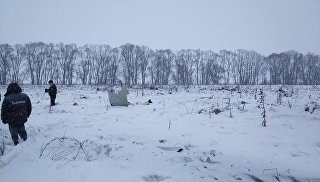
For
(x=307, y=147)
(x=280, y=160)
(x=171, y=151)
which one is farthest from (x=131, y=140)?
(x=307, y=147)

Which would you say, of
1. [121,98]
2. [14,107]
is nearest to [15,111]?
[14,107]

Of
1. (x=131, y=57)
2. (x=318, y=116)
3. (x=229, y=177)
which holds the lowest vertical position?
(x=229, y=177)

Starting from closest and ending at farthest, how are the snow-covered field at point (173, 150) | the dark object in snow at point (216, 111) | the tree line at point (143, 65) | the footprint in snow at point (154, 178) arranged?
the footprint in snow at point (154, 178) → the snow-covered field at point (173, 150) → the dark object in snow at point (216, 111) → the tree line at point (143, 65)

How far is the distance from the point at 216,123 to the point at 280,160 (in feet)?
9.06

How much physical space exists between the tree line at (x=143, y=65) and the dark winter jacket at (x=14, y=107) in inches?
2150

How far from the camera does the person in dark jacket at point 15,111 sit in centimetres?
630

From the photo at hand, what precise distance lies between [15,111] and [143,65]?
60.9 meters

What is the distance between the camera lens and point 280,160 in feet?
17.0

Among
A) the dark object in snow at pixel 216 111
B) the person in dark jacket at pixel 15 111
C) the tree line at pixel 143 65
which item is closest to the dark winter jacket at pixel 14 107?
the person in dark jacket at pixel 15 111

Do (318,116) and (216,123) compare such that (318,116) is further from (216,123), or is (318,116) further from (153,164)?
(153,164)

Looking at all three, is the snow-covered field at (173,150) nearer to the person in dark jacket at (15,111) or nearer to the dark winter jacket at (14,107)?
the person in dark jacket at (15,111)

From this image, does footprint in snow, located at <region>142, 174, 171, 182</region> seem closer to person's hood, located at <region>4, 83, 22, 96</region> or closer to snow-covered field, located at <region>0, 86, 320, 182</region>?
snow-covered field, located at <region>0, 86, 320, 182</region>

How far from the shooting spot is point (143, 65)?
66.9 m

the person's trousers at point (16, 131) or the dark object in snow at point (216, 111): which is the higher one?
the dark object in snow at point (216, 111)
